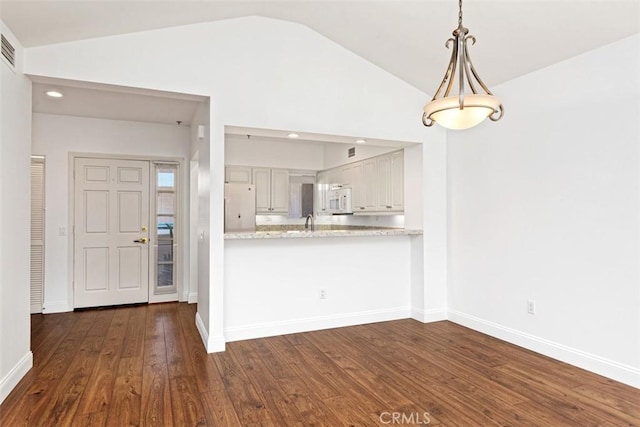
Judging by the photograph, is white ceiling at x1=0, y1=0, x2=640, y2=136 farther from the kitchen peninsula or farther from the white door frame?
the kitchen peninsula

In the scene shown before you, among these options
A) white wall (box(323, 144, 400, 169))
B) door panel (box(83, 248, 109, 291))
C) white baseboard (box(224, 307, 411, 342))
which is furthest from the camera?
white wall (box(323, 144, 400, 169))

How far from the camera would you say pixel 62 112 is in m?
4.86

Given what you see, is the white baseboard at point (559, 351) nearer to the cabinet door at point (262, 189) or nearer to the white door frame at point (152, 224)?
the cabinet door at point (262, 189)

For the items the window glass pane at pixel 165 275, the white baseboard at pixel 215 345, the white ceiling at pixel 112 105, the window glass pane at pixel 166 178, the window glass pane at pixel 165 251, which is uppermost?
the white ceiling at pixel 112 105

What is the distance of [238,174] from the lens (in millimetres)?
6504

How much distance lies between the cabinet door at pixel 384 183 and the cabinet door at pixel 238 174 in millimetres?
2431

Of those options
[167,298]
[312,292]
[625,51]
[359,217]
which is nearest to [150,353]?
[312,292]

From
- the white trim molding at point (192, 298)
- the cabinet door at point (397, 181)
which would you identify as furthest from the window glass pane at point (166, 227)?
the cabinet door at point (397, 181)

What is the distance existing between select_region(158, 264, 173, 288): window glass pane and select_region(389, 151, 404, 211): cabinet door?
3.43 metres

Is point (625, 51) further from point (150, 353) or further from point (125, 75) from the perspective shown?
point (150, 353)

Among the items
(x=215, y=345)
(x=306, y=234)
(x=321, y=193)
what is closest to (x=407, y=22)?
(x=306, y=234)

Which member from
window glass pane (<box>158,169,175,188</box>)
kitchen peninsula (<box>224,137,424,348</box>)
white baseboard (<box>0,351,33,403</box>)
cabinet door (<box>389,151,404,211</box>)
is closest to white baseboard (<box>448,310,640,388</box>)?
kitchen peninsula (<box>224,137,424,348</box>)

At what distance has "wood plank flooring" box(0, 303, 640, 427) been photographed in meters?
2.37

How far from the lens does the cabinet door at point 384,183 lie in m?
5.12
